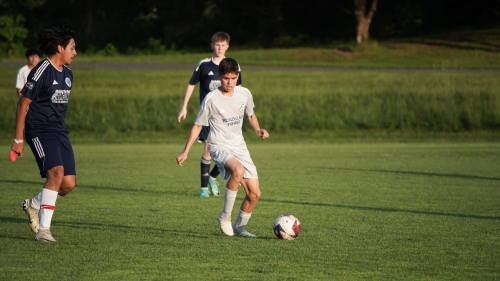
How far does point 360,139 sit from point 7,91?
13.2 m

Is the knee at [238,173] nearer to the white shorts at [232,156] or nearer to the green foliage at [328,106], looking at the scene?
the white shorts at [232,156]

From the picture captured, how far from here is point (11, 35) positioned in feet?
152

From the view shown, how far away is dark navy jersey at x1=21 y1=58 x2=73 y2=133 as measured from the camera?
25.0 feet

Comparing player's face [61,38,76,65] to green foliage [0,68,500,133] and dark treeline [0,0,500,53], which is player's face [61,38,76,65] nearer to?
green foliage [0,68,500,133]

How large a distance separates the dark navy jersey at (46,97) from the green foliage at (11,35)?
129 ft

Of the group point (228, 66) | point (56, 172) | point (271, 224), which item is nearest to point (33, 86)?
point (56, 172)

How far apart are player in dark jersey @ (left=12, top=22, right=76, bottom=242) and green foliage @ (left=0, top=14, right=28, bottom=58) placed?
3910 cm

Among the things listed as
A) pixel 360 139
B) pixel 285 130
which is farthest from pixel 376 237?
pixel 285 130

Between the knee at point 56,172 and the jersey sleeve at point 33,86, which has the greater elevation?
the jersey sleeve at point 33,86

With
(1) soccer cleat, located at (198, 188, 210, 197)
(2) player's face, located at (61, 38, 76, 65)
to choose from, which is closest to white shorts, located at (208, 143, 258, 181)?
(2) player's face, located at (61, 38, 76, 65)

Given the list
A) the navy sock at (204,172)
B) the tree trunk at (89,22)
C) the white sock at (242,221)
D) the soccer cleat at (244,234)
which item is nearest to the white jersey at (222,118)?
the white sock at (242,221)

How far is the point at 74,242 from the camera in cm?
758

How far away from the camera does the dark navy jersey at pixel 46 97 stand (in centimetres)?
763

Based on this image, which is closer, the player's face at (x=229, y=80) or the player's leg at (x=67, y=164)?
the player's leg at (x=67, y=164)
